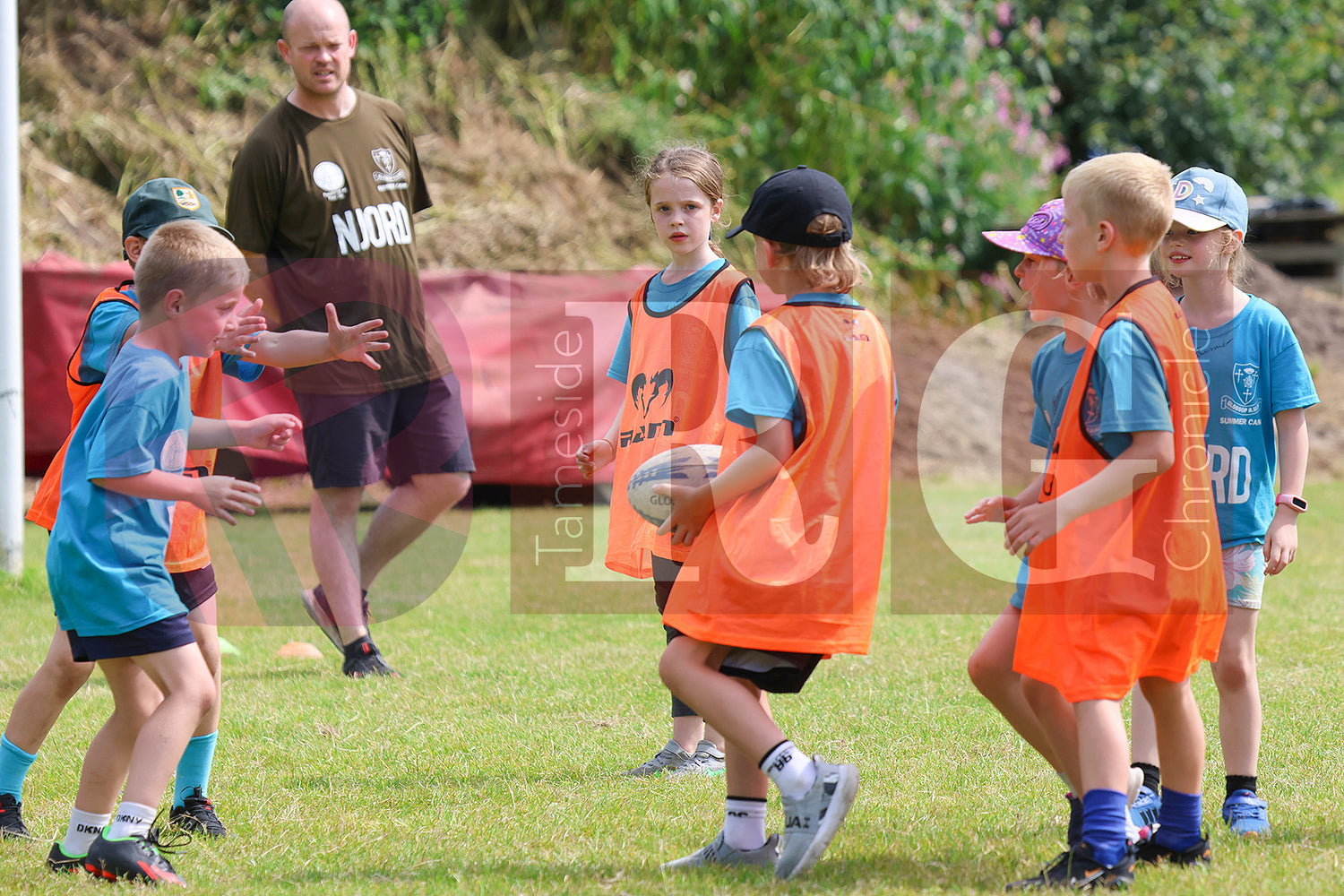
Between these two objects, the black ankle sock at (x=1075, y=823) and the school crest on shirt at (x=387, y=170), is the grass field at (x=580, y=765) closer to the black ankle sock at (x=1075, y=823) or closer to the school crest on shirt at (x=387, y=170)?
the black ankle sock at (x=1075, y=823)

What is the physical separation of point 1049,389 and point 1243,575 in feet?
2.65

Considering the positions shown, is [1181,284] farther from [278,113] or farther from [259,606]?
[259,606]

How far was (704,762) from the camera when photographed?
14.1 ft

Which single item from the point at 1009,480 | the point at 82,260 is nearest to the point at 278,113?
the point at 82,260

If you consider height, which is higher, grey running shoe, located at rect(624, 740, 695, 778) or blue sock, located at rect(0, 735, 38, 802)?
blue sock, located at rect(0, 735, 38, 802)

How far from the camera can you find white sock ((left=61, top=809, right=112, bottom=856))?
3207 millimetres

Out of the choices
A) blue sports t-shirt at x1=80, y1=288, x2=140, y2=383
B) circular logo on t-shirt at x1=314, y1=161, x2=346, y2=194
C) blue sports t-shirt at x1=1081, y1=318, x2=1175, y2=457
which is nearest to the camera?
blue sports t-shirt at x1=1081, y1=318, x2=1175, y2=457

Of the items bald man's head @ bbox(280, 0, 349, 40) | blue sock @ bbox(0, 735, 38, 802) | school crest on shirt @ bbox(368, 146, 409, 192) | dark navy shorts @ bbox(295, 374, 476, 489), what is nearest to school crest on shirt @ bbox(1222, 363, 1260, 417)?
dark navy shorts @ bbox(295, 374, 476, 489)

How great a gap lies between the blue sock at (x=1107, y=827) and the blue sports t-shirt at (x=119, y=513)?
7.12 ft

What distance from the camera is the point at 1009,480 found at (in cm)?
1228

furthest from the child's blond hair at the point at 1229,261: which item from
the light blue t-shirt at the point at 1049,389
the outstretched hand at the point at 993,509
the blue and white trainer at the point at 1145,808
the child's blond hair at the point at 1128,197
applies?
the blue and white trainer at the point at 1145,808

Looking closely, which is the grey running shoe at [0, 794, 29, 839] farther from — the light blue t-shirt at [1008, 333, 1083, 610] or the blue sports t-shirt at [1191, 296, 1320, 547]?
the blue sports t-shirt at [1191, 296, 1320, 547]

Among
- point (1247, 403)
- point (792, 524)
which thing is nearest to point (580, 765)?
point (792, 524)

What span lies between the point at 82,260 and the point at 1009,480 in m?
8.31
